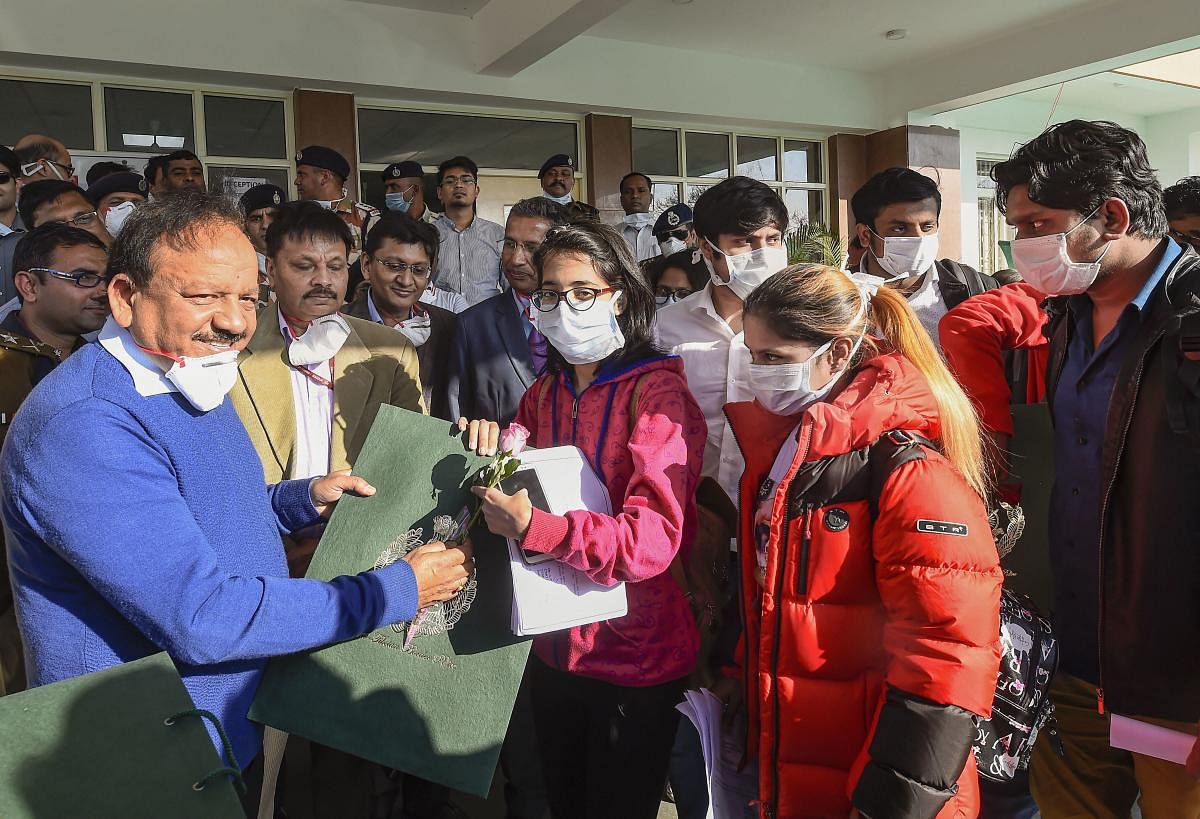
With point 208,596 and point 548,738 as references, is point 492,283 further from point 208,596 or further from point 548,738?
point 208,596

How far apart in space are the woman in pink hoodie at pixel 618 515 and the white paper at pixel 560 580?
6 centimetres

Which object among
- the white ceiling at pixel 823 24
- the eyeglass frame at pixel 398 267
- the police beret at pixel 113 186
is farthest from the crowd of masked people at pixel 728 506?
the white ceiling at pixel 823 24

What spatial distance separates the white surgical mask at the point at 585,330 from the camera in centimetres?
220

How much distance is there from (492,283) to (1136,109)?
15.1m

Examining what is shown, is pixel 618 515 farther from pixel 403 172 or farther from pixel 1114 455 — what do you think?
pixel 403 172

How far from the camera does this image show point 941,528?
5.33 ft

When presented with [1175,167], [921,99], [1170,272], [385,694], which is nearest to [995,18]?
[921,99]

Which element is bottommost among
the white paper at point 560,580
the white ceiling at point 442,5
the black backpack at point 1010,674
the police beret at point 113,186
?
the black backpack at point 1010,674

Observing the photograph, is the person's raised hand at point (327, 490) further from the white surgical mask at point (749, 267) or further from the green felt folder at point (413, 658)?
the white surgical mask at point (749, 267)

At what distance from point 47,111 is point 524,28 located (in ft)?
15.1

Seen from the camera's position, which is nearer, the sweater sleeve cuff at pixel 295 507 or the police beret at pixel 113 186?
the sweater sleeve cuff at pixel 295 507

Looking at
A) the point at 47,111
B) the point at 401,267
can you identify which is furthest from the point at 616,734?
the point at 47,111

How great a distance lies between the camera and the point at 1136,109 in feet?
53.1

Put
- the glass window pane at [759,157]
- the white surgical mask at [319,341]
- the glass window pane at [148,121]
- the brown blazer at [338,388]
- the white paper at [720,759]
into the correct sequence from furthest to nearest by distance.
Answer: the glass window pane at [759,157]
the glass window pane at [148,121]
the white surgical mask at [319,341]
the brown blazer at [338,388]
the white paper at [720,759]
